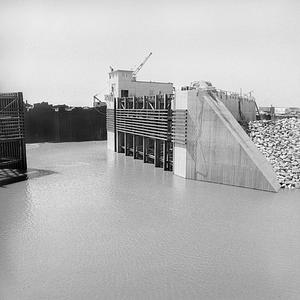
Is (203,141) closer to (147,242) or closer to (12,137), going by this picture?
(147,242)

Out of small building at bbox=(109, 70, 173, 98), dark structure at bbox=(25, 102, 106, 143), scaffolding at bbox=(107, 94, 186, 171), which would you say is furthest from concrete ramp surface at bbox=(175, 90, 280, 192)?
dark structure at bbox=(25, 102, 106, 143)

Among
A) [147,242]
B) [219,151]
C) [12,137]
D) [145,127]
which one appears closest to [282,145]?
[219,151]

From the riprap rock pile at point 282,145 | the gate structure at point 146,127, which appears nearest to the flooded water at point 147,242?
the riprap rock pile at point 282,145

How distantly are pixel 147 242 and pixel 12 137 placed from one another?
48.7ft

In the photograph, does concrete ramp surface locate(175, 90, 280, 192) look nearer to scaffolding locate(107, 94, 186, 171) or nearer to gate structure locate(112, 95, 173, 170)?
scaffolding locate(107, 94, 186, 171)

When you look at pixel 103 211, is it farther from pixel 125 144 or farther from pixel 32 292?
pixel 125 144

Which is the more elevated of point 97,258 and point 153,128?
point 153,128

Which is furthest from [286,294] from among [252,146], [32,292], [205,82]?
[205,82]

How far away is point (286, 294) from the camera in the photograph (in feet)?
24.2

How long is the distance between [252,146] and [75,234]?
38.0 feet

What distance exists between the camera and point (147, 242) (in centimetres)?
1025

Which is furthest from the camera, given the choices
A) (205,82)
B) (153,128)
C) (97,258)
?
(205,82)

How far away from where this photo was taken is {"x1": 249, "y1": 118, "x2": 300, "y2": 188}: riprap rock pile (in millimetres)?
18125

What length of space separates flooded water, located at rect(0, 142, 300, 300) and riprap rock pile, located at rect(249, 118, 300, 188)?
90.0 inches
